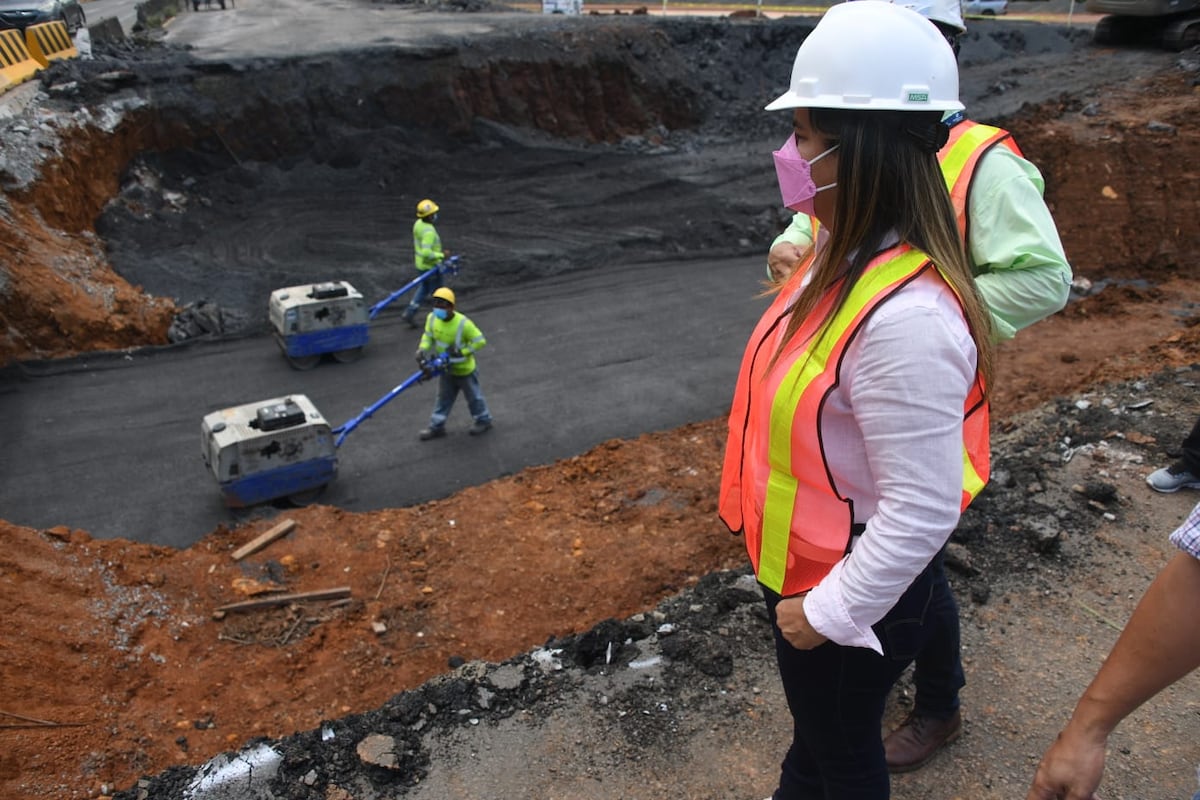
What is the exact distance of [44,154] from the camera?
10.6m

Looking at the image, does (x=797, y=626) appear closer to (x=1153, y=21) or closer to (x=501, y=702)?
(x=501, y=702)

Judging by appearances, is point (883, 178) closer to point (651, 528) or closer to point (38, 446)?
point (651, 528)

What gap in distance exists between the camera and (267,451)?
6672mm

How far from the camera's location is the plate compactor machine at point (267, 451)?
653cm

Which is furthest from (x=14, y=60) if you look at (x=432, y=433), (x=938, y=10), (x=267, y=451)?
(x=938, y=10)

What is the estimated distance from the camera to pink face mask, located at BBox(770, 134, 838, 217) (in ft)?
5.75

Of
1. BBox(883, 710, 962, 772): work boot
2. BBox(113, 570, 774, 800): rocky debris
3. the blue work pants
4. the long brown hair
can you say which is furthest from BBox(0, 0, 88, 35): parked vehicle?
BBox(883, 710, 962, 772): work boot

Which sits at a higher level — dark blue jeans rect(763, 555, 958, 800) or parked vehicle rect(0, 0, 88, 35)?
parked vehicle rect(0, 0, 88, 35)

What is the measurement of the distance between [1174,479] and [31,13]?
53.8 ft

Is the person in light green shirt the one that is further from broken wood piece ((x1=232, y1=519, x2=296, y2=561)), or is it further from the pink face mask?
broken wood piece ((x1=232, y1=519, x2=296, y2=561))

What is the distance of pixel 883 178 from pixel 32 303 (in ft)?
32.8

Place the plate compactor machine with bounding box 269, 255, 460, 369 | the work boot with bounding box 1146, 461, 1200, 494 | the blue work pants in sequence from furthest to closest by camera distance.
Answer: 1. the plate compactor machine with bounding box 269, 255, 460, 369
2. the blue work pants
3. the work boot with bounding box 1146, 461, 1200, 494

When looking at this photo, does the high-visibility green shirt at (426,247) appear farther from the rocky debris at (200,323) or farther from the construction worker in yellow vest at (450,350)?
the construction worker in yellow vest at (450,350)

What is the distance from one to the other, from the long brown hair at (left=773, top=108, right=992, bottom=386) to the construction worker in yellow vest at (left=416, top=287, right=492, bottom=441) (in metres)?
6.19
